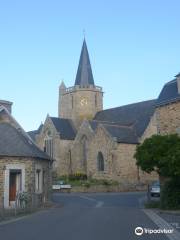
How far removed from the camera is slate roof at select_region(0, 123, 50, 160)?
20766mm

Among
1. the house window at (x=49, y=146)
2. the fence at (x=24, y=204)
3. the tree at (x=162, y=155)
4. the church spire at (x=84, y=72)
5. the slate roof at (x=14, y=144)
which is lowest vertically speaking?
the fence at (x=24, y=204)

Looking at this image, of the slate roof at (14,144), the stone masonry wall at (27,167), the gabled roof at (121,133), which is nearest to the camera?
the stone masonry wall at (27,167)

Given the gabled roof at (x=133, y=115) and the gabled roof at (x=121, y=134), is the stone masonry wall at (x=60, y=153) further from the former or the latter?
the gabled roof at (x=121, y=134)

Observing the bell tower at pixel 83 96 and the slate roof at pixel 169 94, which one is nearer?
the slate roof at pixel 169 94

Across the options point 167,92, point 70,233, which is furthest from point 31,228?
point 167,92

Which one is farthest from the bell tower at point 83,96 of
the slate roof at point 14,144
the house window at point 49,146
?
the slate roof at point 14,144

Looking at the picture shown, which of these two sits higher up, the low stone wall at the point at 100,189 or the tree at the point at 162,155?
the tree at the point at 162,155

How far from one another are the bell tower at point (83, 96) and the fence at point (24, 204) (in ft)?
128

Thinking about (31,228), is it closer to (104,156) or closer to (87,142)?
(104,156)

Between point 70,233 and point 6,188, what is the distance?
10.1m

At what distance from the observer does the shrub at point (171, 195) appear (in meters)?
18.7

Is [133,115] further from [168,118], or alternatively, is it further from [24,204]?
Answer: [24,204]

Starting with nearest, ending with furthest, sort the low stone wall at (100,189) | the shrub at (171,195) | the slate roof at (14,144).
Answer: the shrub at (171,195) < the slate roof at (14,144) < the low stone wall at (100,189)

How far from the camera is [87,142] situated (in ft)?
162
